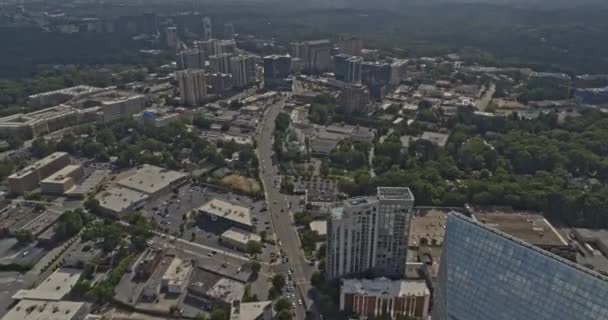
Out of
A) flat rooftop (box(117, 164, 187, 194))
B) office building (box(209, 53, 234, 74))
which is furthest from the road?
office building (box(209, 53, 234, 74))

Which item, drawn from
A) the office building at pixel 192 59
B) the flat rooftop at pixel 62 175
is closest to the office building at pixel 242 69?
the office building at pixel 192 59

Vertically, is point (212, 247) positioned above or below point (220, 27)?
below

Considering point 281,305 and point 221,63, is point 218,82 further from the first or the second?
point 281,305

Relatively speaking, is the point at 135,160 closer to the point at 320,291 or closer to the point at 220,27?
the point at 320,291

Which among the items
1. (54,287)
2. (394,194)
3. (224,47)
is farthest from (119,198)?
(224,47)

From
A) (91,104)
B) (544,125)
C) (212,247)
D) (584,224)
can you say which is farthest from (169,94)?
(584,224)

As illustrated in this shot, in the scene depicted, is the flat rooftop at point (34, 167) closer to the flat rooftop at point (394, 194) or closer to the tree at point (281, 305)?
the tree at point (281, 305)
